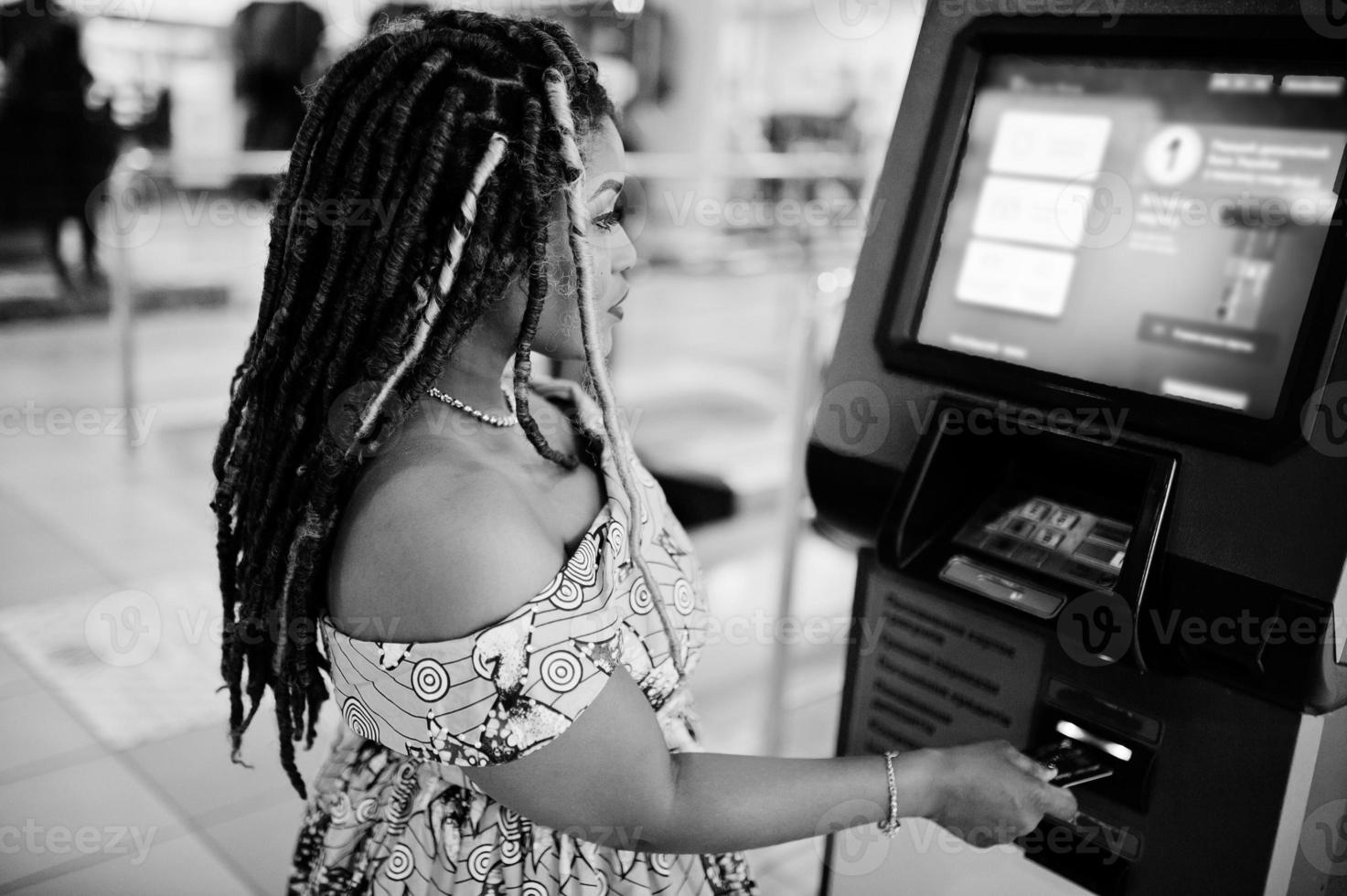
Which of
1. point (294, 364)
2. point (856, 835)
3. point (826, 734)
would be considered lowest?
point (826, 734)

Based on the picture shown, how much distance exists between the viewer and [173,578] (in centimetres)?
339

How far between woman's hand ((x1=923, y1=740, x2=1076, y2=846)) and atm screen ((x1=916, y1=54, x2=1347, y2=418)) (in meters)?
0.38

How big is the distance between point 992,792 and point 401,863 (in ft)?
1.88

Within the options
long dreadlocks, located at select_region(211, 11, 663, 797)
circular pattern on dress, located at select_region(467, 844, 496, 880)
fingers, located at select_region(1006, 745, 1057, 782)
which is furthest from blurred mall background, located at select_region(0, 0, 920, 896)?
circular pattern on dress, located at select_region(467, 844, 496, 880)

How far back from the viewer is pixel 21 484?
13.2ft

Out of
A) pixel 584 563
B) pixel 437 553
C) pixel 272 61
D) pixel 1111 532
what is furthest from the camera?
pixel 272 61

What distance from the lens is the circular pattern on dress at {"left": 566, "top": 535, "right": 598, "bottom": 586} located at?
1.04m

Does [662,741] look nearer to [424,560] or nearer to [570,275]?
[424,560]

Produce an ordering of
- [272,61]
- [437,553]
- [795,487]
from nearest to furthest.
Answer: [437,553]
[795,487]
[272,61]

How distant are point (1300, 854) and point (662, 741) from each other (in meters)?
0.60

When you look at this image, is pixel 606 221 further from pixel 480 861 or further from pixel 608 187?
pixel 480 861

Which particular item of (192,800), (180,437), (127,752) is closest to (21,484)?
(180,437)

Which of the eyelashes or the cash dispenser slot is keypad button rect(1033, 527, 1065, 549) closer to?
the cash dispenser slot

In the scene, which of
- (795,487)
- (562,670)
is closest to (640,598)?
(562,670)
